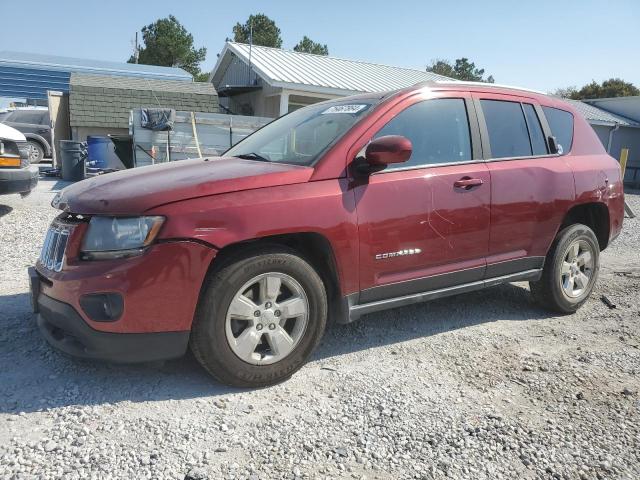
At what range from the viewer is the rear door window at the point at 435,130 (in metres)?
3.54

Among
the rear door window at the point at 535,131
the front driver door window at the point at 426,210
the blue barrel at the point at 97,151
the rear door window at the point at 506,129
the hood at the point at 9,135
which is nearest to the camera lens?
the front driver door window at the point at 426,210

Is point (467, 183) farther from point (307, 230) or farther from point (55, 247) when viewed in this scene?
point (55, 247)

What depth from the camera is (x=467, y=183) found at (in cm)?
363

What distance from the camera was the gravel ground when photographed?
2.35m

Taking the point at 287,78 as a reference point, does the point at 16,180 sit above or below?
below

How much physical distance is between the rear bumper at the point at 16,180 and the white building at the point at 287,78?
32.0ft

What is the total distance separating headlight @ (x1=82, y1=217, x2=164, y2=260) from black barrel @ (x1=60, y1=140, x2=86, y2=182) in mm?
11901

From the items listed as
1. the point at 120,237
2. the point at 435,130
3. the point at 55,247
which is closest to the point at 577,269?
the point at 435,130

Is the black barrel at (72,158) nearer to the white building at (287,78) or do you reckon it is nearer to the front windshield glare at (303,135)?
the white building at (287,78)

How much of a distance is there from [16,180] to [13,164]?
0.22m

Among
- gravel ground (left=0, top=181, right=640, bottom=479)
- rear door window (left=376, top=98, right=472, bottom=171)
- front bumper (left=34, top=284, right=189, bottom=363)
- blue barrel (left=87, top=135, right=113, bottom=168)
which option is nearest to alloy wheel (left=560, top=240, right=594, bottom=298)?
gravel ground (left=0, top=181, right=640, bottom=479)

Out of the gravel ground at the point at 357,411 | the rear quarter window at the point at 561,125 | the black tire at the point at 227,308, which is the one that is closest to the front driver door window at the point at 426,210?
the black tire at the point at 227,308

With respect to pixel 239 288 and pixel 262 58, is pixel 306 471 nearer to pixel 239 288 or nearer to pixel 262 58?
pixel 239 288

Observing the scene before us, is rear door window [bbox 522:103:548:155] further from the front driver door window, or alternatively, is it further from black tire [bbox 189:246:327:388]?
black tire [bbox 189:246:327:388]
